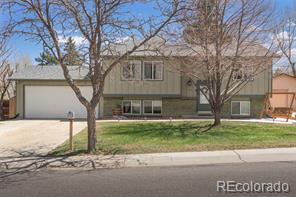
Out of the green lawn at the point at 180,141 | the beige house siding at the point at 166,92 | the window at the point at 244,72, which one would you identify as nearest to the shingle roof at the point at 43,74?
the beige house siding at the point at 166,92

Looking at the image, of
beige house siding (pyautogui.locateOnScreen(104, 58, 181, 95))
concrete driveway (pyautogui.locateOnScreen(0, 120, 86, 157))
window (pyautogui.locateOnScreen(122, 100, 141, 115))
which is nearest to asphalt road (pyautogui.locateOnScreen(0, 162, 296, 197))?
concrete driveway (pyautogui.locateOnScreen(0, 120, 86, 157))

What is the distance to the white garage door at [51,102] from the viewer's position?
29.5 m

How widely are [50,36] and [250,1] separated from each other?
9793 mm

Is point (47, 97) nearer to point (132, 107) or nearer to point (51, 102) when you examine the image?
point (51, 102)

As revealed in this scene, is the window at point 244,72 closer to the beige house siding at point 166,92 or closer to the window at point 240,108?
the beige house siding at point 166,92

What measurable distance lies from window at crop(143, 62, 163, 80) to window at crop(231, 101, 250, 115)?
5.60m

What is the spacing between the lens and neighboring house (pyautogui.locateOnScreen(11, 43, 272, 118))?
29359 mm

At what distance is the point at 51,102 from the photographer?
29.6m

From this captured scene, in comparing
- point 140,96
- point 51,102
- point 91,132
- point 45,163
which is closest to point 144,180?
point 45,163

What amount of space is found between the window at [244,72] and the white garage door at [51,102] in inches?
487

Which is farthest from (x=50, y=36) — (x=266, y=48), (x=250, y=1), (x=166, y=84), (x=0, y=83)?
(x=0, y=83)

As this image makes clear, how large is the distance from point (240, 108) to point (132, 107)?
25.0 ft

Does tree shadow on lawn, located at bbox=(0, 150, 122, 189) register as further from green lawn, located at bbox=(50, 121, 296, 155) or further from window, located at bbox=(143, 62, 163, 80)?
window, located at bbox=(143, 62, 163, 80)

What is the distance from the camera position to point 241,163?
36.1 feet
